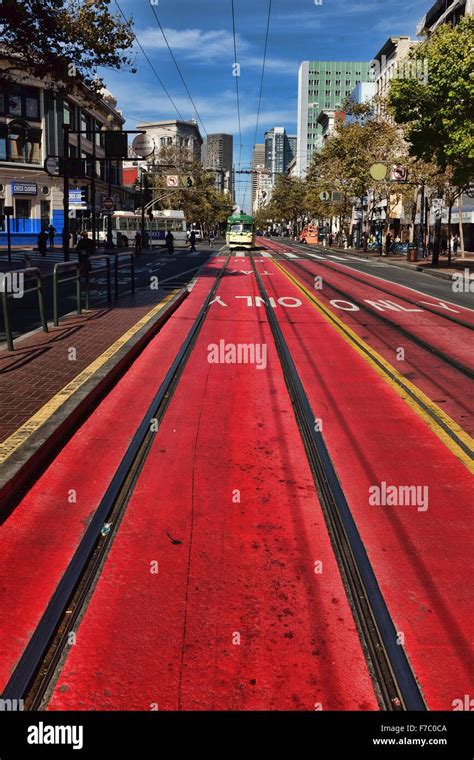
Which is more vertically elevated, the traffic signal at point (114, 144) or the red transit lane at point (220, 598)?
the traffic signal at point (114, 144)

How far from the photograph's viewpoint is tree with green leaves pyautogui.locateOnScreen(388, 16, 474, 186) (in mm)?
29562

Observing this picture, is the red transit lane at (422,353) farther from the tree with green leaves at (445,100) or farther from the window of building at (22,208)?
the window of building at (22,208)

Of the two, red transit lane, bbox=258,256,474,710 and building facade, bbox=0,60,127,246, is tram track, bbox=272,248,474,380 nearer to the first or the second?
red transit lane, bbox=258,256,474,710

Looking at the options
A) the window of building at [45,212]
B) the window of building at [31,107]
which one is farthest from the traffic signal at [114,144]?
the window of building at [31,107]

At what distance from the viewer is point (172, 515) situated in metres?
5.37

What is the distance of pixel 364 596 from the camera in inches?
165

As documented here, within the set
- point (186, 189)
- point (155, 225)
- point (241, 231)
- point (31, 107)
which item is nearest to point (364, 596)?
point (241, 231)

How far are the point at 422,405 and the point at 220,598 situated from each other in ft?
16.8

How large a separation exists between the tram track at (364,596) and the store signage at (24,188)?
5926 centimetres

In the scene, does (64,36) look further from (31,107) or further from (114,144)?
(31,107)

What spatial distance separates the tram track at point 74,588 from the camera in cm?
343

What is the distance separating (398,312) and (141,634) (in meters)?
15.5

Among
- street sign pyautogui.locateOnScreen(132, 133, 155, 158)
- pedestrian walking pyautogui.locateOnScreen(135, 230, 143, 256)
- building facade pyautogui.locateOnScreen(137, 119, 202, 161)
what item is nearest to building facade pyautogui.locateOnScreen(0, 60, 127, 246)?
pedestrian walking pyautogui.locateOnScreen(135, 230, 143, 256)

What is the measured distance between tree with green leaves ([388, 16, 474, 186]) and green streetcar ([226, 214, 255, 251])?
28.2 meters
